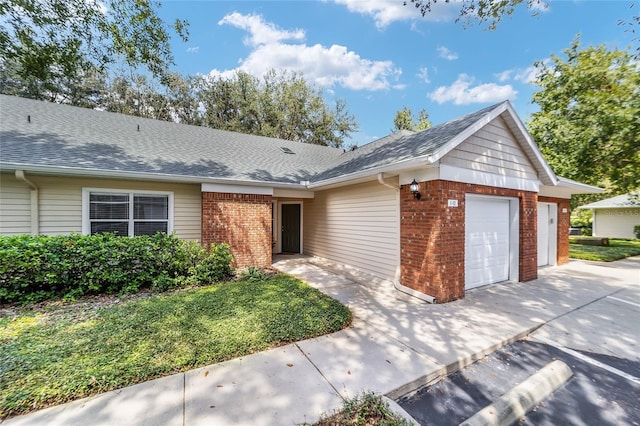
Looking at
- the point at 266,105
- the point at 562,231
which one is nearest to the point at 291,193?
the point at 562,231

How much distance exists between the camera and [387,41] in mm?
10859

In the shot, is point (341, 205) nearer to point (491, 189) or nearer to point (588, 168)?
point (491, 189)

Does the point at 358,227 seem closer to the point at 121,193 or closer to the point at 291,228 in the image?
the point at 291,228

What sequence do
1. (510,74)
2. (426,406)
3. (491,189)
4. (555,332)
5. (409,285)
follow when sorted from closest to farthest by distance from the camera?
(426,406), (555,332), (409,285), (491,189), (510,74)

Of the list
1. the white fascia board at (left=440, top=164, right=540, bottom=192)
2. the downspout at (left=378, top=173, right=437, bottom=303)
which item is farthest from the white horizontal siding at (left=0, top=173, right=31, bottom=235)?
the white fascia board at (left=440, top=164, right=540, bottom=192)

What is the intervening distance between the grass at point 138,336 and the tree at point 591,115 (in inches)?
460

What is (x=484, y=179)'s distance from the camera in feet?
19.8

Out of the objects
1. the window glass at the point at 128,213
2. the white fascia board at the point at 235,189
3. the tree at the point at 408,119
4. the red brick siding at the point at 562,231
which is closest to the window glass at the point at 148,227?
the window glass at the point at 128,213

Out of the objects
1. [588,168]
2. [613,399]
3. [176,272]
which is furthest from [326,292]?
[588,168]

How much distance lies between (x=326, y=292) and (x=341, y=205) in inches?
141

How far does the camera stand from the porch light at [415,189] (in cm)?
Answer: 548

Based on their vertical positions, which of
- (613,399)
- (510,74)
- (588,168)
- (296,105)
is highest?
(296,105)

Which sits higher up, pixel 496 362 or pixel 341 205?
pixel 341 205

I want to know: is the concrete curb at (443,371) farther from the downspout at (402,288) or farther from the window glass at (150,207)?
the window glass at (150,207)
